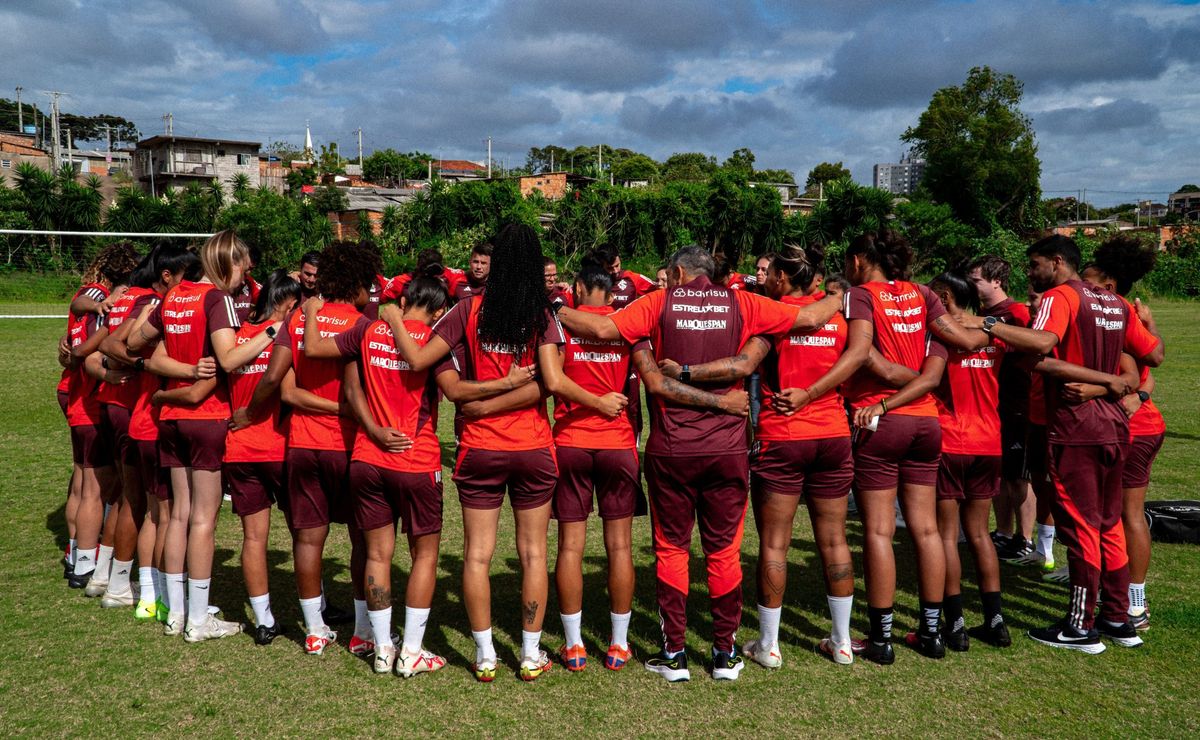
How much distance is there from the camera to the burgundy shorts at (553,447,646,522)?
4582 millimetres

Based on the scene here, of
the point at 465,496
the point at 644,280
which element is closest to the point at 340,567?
the point at 465,496

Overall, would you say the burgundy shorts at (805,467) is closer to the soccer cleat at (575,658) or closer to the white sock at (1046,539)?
the soccer cleat at (575,658)

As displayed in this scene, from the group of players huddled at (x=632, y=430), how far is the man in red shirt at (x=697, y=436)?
15mm

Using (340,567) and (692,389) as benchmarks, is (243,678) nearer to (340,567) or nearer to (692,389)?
(340,567)

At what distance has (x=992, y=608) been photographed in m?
5.12

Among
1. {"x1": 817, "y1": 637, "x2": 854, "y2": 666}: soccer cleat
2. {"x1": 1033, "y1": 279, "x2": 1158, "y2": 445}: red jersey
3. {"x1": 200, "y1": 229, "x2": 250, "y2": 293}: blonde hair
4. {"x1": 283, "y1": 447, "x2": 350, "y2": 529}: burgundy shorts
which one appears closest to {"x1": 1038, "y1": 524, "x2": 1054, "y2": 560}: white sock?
{"x1": 1033, "y1": 279, "x2": 1158, "y2": 445}: red jersey

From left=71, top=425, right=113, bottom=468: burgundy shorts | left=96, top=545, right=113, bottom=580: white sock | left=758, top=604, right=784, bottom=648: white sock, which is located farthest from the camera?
left=71, top=425, right=113, bottom=468: burgundy shorts

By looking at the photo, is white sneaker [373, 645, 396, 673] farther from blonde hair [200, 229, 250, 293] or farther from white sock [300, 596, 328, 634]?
blonde hair [200, 229, 250, 293]

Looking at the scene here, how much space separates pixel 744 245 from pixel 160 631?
132 ft

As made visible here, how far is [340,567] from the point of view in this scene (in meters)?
6.50

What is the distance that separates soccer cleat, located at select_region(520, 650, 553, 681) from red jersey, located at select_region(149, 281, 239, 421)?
7.57 feet

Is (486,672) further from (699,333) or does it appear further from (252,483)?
(699,333)

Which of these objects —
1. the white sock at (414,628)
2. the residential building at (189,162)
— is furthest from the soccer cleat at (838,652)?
the residential building at (189,162)

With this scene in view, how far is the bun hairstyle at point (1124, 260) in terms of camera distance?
5.41 m
